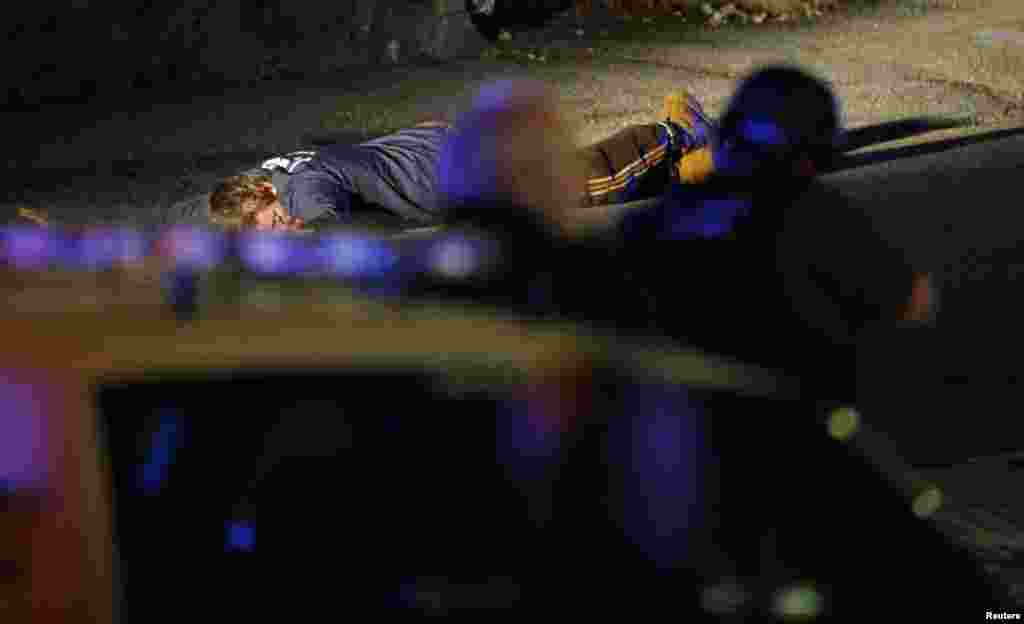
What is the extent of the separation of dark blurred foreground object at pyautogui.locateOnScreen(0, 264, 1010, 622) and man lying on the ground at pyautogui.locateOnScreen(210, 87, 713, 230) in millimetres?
3619

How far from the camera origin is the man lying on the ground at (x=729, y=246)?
104 inches

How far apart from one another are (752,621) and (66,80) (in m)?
8.33

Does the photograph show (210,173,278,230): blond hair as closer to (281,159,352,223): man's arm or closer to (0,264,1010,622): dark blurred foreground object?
(281,159,352,223): man's arm

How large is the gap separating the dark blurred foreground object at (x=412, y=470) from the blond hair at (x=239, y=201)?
357 centimetres

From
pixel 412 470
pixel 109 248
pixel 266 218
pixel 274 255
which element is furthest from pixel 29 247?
pixel 266 218

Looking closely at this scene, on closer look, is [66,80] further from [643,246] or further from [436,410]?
[436,410]

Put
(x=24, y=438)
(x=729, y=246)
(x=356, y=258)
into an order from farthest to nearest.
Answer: (x=729, y=246), (x=356, y=258), (x=24, y=438)

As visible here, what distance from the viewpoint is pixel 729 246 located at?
319cm

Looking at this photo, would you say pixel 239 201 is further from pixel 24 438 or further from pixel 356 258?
pixel 24 438

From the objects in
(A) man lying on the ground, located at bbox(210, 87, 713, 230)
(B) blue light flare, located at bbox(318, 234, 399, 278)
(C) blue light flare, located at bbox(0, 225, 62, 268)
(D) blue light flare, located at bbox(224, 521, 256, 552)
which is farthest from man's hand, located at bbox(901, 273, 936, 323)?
(A) man lying on the ground, located at bbox(210, 87, 713, 230)

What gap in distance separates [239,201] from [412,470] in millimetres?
3838

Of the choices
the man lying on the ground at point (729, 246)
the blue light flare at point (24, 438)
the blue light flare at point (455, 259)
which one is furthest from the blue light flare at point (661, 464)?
the blue light flare at point (24, 438)

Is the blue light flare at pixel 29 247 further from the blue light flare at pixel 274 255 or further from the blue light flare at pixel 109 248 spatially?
the blue light flare at pixel 274 255

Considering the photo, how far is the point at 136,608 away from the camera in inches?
88.2
